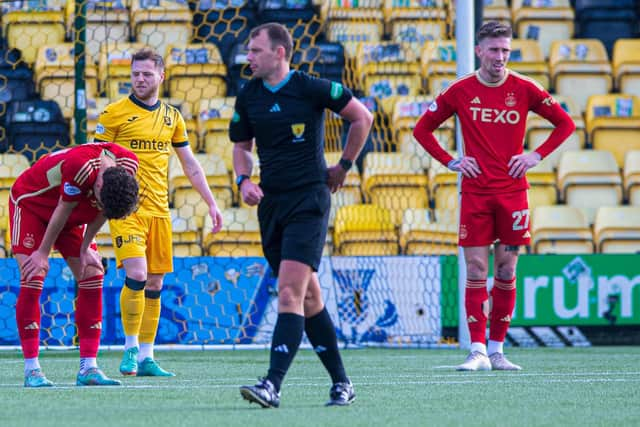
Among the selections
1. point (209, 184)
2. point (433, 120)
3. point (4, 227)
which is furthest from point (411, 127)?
point (433, 120)

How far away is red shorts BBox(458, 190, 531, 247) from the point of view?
7082 mm

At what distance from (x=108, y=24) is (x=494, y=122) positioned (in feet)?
20.5

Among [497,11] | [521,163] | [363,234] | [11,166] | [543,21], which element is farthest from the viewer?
[543,21]

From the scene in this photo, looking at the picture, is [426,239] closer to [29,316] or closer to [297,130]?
[29,316]

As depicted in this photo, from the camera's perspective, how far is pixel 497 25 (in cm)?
689

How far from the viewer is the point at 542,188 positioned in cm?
A: 1196

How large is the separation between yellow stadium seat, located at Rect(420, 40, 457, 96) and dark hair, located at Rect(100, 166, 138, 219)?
7629 mm

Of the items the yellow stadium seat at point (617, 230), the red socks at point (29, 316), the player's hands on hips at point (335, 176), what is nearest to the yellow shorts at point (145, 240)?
the red socks at point (29, 316)

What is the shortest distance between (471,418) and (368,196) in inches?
276

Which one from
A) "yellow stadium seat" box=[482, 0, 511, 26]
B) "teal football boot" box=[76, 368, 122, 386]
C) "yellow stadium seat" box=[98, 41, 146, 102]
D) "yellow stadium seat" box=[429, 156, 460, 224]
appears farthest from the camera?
"yellow stadium seat" box=[482, 0, 511, 26]

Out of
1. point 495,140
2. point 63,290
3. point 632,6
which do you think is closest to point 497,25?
point 495,140

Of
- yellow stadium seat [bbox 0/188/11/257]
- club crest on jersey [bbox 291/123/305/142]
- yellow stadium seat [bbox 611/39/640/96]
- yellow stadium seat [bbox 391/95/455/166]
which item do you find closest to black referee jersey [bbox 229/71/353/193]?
club crest on jersey [bbox 291/123/305/142]

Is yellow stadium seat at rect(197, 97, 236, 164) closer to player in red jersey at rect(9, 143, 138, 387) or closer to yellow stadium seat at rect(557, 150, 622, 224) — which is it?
yellow stadium seat at rect(557, 150, 622, 224)

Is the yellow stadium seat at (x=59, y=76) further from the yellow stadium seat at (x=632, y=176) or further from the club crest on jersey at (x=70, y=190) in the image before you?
the club crest on jersey at (x=70, y=190)
